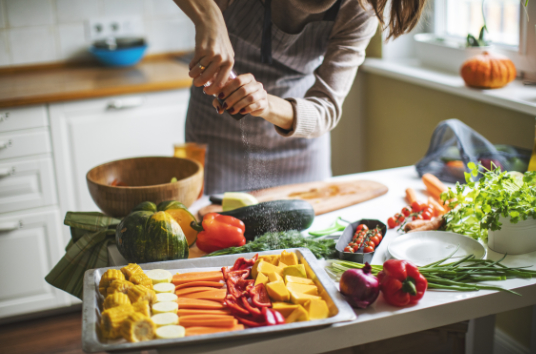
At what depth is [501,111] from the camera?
5.95 ft

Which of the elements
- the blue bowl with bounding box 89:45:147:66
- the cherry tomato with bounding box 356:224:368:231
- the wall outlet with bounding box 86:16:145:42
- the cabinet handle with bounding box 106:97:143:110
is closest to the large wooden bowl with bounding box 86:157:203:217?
the cherry tomato with bounding box 356:224:368:231

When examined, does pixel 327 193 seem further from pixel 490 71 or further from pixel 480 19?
pixel 480 19

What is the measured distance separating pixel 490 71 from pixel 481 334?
3.20 feet

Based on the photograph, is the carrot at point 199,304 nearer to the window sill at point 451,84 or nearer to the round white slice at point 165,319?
the round white slice at point 165,319

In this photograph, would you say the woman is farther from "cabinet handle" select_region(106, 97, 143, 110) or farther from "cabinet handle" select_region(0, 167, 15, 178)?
"cabinet handle" select_region(0, 167, 15, 178)

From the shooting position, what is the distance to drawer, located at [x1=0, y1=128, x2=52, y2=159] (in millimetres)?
2164

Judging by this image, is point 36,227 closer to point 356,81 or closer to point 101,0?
point 101,0

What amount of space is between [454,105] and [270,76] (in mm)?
857

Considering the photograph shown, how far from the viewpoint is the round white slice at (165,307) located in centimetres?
85

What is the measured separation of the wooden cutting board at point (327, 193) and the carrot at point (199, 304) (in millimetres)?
474

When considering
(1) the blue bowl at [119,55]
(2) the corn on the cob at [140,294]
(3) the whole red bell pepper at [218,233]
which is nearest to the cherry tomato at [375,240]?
(3) the whole red bell pepper at [218,233]

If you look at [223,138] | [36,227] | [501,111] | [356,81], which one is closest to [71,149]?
[36,227]

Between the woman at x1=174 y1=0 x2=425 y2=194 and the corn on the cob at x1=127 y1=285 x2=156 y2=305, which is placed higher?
the woman at x1=174 y1=0 x2=425 y2=194

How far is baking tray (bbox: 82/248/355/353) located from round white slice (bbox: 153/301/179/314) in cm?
8
